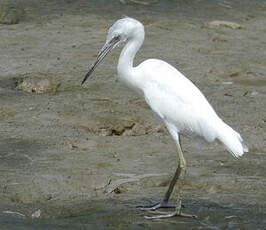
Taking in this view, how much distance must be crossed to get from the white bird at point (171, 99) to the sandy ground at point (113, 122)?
46cm

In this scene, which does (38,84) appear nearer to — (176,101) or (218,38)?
(218,38)

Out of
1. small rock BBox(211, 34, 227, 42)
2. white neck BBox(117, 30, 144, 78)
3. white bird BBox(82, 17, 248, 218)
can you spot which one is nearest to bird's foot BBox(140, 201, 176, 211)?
white bird BBox(82, 17, 248, 218)

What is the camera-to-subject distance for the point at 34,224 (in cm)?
534

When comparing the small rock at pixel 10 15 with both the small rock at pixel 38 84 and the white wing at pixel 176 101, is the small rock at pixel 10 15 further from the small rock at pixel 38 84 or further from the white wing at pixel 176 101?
the white wing at pixel 176 101

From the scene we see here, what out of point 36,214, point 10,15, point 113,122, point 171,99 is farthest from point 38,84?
point 36,214

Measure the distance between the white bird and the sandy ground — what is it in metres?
0.46

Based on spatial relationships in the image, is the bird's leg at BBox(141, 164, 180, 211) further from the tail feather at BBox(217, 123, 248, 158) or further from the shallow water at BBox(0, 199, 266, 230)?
the tail feather at BBox(217, 123, 248, 158)

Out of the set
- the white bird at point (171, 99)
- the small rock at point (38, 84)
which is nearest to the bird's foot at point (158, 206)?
the white bird at point (171, 99)

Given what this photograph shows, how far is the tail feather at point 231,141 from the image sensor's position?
18.2ft

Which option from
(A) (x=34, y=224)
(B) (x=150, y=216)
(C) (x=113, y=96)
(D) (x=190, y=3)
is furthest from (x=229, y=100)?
(D) (x=190, y=3)

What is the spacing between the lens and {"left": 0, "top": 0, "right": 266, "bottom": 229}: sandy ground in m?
5.93

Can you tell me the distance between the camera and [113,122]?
7.84m

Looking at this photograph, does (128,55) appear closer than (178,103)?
No

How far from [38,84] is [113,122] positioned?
1476 mm
